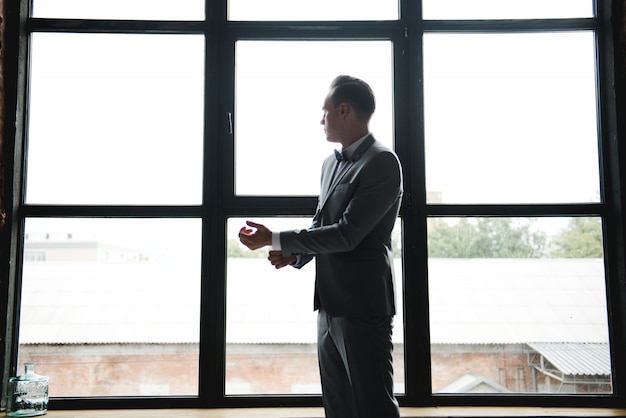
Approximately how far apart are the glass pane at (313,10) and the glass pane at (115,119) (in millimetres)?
268

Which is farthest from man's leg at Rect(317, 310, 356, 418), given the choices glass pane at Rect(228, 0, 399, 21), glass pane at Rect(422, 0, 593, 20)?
glass pane at Rect(422, 0, 593, 20)

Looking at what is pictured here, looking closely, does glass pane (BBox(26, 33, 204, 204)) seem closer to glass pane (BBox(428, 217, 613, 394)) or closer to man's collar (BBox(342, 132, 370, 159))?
man's collar (BBox(342, 132, 370, 159))

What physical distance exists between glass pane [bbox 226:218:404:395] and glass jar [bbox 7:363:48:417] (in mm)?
812

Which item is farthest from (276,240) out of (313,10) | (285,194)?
(313,10)

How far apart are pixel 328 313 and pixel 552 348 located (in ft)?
4.19

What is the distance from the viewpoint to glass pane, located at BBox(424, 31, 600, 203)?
261 cm

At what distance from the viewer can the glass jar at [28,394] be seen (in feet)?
7.70

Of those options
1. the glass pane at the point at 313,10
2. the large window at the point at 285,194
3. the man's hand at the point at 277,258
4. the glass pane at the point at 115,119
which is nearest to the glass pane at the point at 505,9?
the large window at the point at 285,194

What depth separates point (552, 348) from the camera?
2.51m

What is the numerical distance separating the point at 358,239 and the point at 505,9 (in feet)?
5.37

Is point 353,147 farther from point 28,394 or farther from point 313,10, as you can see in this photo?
point 28,394

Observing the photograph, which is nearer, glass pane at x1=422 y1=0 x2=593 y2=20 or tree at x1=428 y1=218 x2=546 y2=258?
tree at x1=428 y1=218 x2=546 y2=258

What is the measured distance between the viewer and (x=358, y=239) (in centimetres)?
179

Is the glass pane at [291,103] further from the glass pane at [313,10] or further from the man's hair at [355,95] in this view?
the man's hair at [355,95]
